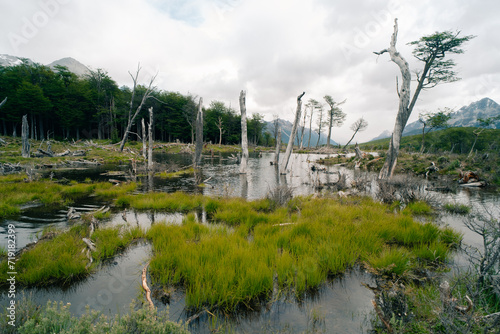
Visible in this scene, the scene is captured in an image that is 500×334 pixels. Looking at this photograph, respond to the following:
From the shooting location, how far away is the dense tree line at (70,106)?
4125 centimetres

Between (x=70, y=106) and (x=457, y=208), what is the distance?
67130mm

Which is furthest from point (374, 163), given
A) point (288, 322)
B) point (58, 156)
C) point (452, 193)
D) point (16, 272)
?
point (58, 156)

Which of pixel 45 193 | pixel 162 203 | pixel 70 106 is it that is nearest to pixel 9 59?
pixel 70 106

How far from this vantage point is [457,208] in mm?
8609

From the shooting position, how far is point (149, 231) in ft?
19.3

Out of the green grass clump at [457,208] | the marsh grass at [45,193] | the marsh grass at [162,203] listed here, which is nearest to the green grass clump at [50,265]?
the marsh grass at [162,203]

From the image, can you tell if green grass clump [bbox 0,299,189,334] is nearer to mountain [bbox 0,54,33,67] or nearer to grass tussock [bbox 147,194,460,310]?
grass tussock [bbox 147,194,460,310]

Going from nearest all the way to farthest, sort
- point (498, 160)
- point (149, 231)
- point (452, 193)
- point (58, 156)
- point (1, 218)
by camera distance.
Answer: point (149, 231), point (1, 218), point (452, 193), point (498, 160), point (58, 156)

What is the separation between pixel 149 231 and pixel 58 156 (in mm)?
26798

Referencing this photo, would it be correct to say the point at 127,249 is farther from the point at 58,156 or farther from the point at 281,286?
the point at 58,156

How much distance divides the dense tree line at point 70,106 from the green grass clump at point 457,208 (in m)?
37.0

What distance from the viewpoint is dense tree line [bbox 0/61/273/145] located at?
41.2 metres

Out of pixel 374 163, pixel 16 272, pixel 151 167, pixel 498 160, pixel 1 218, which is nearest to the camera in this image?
pixel 16 272

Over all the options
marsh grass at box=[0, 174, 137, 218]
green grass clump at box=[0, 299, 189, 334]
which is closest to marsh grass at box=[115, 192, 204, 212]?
marsh grass at box=[0, 174, 137, 218]
